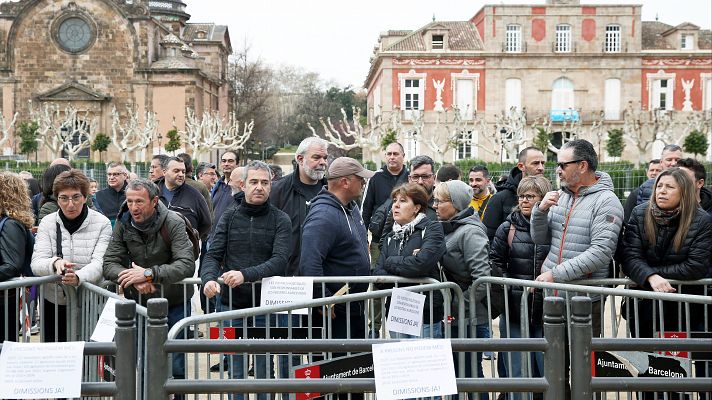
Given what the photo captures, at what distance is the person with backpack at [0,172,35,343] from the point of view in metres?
6.23

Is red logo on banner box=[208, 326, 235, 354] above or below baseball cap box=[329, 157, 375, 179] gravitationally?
below

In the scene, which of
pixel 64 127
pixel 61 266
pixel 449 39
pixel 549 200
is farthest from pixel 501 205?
pixel 449 39

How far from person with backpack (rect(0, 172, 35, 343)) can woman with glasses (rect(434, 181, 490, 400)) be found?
310 centimetres

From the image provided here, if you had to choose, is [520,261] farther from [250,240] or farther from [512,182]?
[250,240]

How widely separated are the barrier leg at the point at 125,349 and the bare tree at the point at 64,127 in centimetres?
4991

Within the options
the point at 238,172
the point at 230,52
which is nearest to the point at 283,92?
the point at 230,52

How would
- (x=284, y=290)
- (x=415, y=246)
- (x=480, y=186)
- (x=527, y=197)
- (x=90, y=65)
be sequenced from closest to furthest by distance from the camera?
(x=284, y=290), (x=415, y=246), (x=527, y=197), (x=480, y=186), (x=90, y=65)

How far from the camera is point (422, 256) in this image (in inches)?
239

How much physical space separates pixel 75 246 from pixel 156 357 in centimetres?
305

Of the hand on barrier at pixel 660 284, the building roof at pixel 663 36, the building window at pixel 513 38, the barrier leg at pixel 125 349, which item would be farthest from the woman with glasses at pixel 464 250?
the building roof at pixel 663 36

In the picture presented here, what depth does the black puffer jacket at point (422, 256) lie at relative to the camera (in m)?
6.08

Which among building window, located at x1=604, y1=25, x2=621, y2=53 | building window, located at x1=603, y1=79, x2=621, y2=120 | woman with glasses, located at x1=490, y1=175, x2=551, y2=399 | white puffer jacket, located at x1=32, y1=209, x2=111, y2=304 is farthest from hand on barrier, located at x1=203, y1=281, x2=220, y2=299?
building window, located at x1=604, y1=25, x2=621, y2=53

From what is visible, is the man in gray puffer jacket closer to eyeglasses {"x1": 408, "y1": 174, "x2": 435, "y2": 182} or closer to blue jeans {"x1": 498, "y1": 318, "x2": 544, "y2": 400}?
blue jeans {"x1": 498, "y1": 318, "x2": 544, "y2": 400}

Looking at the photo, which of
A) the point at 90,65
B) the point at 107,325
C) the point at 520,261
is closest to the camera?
the point at 107,325
